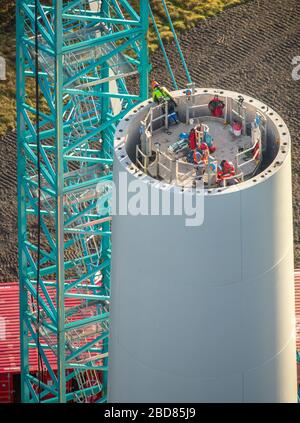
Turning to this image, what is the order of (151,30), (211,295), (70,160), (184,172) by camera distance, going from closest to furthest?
(211,295) → (184,172) → (70,160) → (151,30)

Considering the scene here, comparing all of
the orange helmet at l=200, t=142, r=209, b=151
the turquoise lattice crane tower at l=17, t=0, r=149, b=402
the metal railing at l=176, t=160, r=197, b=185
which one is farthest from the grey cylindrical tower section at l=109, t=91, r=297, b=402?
the turquoise lattice crane tower at l=17, t=0, r=149, b=402

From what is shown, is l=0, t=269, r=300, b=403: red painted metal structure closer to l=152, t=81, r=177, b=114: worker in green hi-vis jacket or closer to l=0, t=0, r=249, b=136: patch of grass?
l=0, t=0, r=249, b=136: patch of grass

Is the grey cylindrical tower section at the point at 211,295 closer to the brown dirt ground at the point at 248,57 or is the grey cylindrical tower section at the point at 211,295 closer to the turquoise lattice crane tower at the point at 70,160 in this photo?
the turquoise lattice crane tower at the point at 70,160

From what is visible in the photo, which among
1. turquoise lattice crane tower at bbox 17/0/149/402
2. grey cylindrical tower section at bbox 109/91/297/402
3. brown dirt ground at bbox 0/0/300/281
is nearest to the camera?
grey cylindrical tower section at bbox 109/91/297/402

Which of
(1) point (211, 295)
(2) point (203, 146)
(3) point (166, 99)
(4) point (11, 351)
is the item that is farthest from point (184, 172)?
(4) point (11, 351)

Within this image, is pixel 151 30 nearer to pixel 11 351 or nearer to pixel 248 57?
pixel 248 57

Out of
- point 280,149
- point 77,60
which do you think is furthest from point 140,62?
point 280,149
